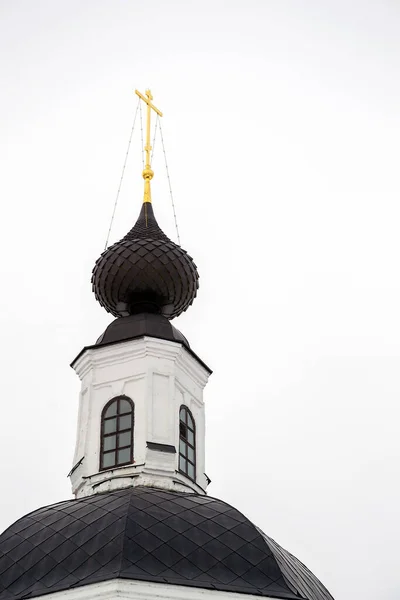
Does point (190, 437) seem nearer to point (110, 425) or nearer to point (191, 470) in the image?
point (191, 470)

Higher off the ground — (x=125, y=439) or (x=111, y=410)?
(x=111, y=410)

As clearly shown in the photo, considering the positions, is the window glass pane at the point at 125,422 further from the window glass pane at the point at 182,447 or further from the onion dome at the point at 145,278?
the onion dome at the point at 145,278

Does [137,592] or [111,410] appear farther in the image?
[111,410]

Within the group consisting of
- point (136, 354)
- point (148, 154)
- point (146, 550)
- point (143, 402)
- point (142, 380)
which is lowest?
point (146, 550)

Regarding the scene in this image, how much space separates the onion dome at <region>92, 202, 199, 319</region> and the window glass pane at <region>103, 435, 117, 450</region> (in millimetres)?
1981

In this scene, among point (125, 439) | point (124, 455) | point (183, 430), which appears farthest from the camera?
point (183, 430)

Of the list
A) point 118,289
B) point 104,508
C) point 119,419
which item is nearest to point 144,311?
point 118,289

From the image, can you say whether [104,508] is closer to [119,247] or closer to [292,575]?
[292,575]

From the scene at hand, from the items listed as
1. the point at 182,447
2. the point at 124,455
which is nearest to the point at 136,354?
the point at 182,447

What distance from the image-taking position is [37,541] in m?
12.2

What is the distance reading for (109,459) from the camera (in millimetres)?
14336

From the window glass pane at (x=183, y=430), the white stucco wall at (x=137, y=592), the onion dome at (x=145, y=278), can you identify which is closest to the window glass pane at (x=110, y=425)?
the window glass pane at (x=183, y=430)

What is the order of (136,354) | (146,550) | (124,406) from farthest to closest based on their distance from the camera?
(136,354), (124,406), (146,550)

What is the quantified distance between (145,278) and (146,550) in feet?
16.2
